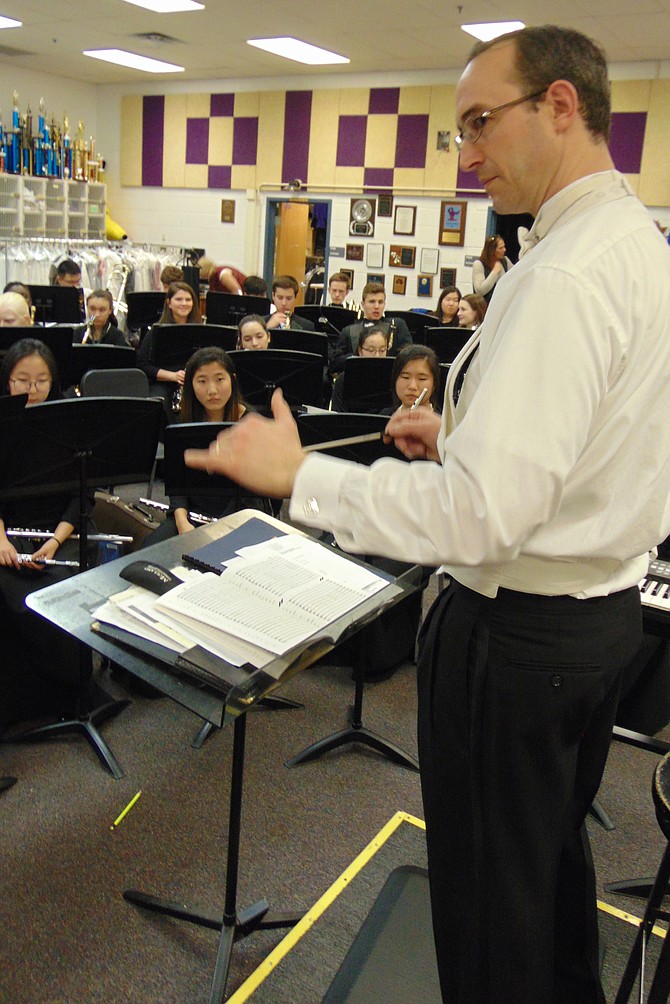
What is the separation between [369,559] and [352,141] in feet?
26.5

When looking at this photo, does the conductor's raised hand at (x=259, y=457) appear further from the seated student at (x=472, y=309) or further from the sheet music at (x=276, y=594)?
the seated student at (x=472, y=309)

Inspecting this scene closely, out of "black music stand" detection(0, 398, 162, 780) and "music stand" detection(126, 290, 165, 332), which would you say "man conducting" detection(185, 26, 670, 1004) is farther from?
"music stand" detection(126, 290, 165, 332)

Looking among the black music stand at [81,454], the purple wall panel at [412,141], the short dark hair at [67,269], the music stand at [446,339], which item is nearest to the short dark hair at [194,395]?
the black music stand at [81,454]

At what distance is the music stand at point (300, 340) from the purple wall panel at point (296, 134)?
547 cm

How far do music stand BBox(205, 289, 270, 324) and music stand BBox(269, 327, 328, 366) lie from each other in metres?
1.68

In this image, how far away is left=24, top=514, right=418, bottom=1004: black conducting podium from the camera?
139cm

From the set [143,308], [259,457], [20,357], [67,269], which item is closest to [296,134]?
[67,269]

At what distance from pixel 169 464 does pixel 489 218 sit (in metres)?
7.07

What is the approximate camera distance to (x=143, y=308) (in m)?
6.82

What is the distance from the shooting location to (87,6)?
7492 millimetres

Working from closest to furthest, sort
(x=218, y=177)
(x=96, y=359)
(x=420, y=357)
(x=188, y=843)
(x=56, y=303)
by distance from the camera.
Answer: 1. (x=188, y=843)
2. (x=420, y=357)
3. (x=96, y=359)
4. (x=56, y=303)
5. (x=218, y=177)

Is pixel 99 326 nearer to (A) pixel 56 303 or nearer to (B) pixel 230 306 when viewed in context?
(A) pixel 56 303

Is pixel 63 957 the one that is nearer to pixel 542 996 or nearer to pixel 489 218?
pixel 542 996

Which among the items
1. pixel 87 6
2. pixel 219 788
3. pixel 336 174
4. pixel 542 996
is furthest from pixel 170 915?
pixel 336 174
